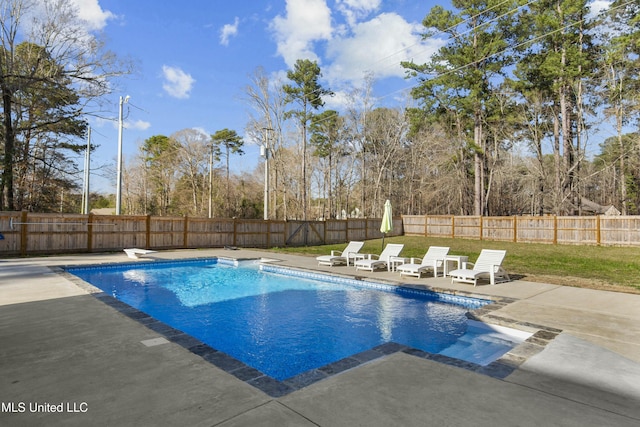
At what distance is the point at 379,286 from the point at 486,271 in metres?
2.44

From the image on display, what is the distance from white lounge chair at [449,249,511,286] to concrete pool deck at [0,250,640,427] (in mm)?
3320

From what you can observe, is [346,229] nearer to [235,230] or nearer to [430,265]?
[235,230]

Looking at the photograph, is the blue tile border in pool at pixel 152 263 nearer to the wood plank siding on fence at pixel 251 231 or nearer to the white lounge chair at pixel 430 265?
the wood plank siding on fence at pixel 251 231

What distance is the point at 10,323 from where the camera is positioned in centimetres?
427

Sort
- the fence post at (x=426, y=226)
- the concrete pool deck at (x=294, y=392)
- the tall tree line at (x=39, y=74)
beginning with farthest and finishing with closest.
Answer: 1. the fence post at (x=426, y=226)
2. the tall tree line at (x=39, y=74)
3. the concrete pool deck at (x=294, y=392)

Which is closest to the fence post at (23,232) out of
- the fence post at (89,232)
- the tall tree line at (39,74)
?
the fence post at (89,232)

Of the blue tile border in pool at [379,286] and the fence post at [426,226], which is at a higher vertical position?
the fence post at [426,226]

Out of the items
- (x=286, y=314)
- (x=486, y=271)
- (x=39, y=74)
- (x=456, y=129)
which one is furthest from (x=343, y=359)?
(x=456, y=129)

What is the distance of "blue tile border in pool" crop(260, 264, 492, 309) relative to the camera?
22.0ft

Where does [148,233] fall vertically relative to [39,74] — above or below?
below

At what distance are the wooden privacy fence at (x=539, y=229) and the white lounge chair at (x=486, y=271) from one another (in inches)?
496

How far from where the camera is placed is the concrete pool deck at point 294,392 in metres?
2.22

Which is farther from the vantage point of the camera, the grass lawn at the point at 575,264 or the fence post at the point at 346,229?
the fence post at the point at 346,229

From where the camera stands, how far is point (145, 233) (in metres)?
15.4
